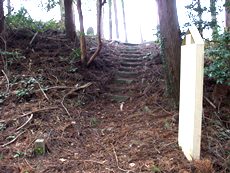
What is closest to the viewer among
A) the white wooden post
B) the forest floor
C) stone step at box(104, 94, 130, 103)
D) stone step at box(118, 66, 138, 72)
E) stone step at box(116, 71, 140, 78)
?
the white wooden post

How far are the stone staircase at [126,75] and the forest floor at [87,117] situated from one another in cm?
4

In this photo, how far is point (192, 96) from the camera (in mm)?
3453

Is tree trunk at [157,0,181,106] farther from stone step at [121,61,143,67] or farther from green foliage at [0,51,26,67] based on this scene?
green foliage at [0,51,26,67]

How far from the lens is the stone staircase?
6495 mm

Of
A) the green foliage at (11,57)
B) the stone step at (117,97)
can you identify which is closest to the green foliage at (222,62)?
the stone step at (117,97)

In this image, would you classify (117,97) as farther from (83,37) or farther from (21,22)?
(21,22)

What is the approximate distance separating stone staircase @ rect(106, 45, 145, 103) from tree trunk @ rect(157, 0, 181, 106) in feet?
5.02

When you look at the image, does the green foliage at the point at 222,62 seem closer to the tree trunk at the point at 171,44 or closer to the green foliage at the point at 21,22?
the tree trunk at the point at 171,44

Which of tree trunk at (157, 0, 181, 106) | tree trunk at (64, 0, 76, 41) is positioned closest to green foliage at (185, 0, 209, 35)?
tree trunk at (157, 0, 181, 106)

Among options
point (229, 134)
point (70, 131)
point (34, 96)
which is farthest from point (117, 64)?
point (229, 134)

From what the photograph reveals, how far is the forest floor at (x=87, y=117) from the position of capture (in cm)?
374

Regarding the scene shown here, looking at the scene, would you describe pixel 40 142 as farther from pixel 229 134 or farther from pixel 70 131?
pixel 229 134

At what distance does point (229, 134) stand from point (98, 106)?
104 inches

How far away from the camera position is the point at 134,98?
622cm
